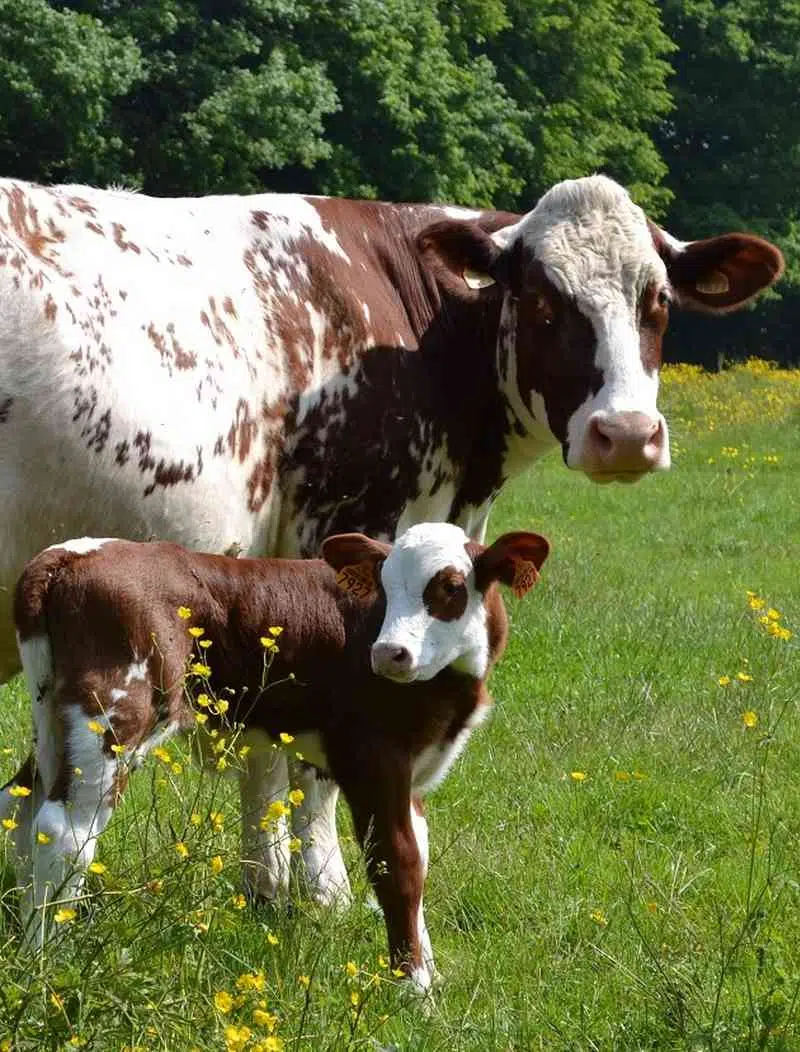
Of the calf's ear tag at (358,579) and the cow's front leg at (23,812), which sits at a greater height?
the calf's ear tag at (358,579)

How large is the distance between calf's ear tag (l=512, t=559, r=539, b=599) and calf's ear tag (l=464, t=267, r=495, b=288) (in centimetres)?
162

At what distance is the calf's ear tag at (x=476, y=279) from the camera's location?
6.08 meters

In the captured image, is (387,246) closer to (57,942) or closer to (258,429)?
(258,429)

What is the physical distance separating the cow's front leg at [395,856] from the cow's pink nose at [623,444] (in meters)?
1.17

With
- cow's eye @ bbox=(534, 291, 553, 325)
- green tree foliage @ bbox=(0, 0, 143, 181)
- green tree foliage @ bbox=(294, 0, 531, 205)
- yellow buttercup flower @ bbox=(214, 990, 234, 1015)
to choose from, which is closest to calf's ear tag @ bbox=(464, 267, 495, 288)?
cow's eye @ bbox=(534, 291, 553, 325)

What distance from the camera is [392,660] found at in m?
4.43

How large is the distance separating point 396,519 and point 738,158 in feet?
168

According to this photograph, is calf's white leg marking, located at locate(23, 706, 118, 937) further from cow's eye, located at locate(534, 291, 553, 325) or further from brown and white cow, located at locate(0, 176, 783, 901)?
cow's eye, located at locate(534, 291, 553, 325)

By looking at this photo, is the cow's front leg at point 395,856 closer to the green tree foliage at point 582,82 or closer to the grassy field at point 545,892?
the grassy field at point 545,892

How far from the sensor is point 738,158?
2144 inches

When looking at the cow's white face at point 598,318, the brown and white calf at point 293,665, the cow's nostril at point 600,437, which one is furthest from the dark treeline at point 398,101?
the brown and white calf at point 293,665

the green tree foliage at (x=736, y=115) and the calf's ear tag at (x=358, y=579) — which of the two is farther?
the green tree foliage at (x=736, y=115)

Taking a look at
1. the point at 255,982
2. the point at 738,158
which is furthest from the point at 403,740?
the point at 738,158

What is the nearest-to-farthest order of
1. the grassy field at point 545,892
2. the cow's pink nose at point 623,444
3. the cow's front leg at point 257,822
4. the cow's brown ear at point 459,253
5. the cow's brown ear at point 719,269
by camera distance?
the grassy field at point 545,892 → the cow's pink nose at point 623,444 → the cow's front leg at point 257,822 → the cow's brown ear at point 459,253 → the cow's brown ear at point 719,269
